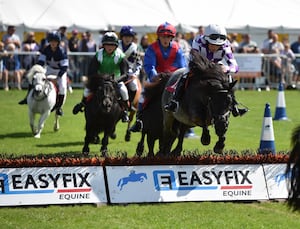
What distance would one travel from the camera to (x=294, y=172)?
5.81 m

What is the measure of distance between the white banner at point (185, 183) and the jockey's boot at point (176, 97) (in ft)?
4.97

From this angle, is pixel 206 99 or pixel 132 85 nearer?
pixel 206 99

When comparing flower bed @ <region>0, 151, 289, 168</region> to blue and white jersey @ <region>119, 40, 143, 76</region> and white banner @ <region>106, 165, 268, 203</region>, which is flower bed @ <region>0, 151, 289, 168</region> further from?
blue and white jersey @ <region>119, 40, 143, 76</region>

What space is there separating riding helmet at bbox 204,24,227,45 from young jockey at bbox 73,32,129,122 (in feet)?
8.79

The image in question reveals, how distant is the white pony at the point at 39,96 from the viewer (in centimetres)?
1624

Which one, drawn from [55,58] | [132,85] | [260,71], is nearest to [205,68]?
[132,85]

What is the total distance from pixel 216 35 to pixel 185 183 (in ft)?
8.84

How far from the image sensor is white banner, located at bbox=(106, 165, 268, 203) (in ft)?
30.1

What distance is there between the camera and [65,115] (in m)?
20.0

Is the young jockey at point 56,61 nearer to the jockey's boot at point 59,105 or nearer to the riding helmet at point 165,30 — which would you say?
the jockey's boot at point 59,105

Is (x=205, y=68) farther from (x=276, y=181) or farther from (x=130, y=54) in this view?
(x=130, y=54)

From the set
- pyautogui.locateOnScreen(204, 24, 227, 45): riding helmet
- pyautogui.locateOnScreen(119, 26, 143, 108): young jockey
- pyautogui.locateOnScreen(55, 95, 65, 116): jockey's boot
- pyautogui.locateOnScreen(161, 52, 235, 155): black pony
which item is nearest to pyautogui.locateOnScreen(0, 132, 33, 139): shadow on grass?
pyautogui.locateOnScreen(55, 95, 65, 116): jockey's boot

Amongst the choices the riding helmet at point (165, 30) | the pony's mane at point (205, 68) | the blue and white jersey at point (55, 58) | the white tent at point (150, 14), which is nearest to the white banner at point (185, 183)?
the pony's mane at point (205, 68)

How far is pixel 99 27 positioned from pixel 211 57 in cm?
1727
